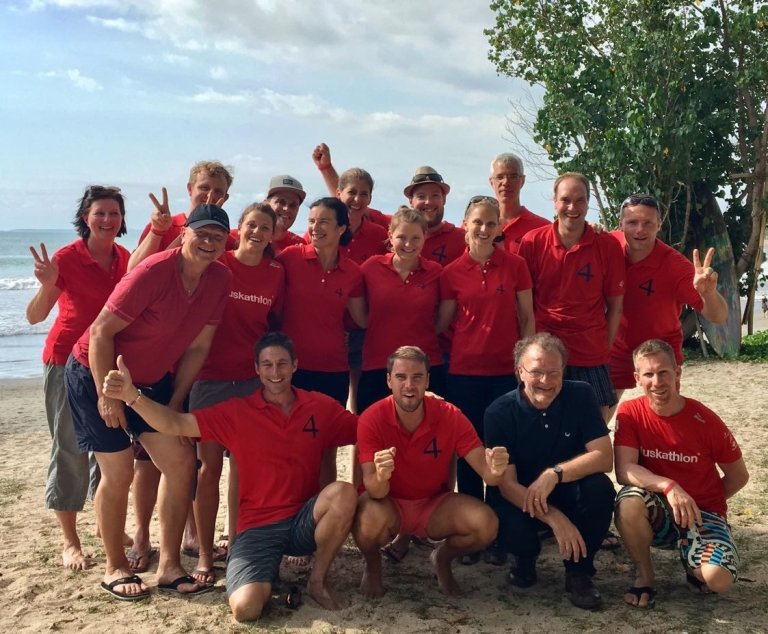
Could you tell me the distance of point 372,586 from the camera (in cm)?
455

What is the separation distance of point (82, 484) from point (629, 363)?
12.8ft

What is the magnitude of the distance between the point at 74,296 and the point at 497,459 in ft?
9.55

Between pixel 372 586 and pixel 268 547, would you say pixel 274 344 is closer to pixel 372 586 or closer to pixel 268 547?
pixel 268 547

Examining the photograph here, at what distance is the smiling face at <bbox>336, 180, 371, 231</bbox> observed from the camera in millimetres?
6137

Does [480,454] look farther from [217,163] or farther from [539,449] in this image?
[217,163]

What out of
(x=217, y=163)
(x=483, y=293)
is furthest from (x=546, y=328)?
(x=217, y=163)

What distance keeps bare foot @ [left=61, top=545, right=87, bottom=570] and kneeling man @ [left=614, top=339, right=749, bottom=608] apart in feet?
11.3

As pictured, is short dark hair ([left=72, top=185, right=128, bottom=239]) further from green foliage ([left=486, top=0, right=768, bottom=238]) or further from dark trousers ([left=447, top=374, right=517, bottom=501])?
green foliage ([left=486, top=0, right=768, bottom=238])

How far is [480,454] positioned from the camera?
449 centimetres

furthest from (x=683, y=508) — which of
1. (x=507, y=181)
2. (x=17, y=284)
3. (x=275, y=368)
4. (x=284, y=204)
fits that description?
(x=17, y=284)

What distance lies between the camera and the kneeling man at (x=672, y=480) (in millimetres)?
4293

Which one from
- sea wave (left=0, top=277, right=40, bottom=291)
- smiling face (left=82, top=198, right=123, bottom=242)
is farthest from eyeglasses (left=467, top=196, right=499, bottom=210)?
sea wave (left=0, top=277, right=40, bottom=291)

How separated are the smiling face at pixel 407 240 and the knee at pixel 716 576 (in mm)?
2576

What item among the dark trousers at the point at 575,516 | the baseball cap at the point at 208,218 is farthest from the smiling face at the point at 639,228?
the baseball cap at the point at 208,218
